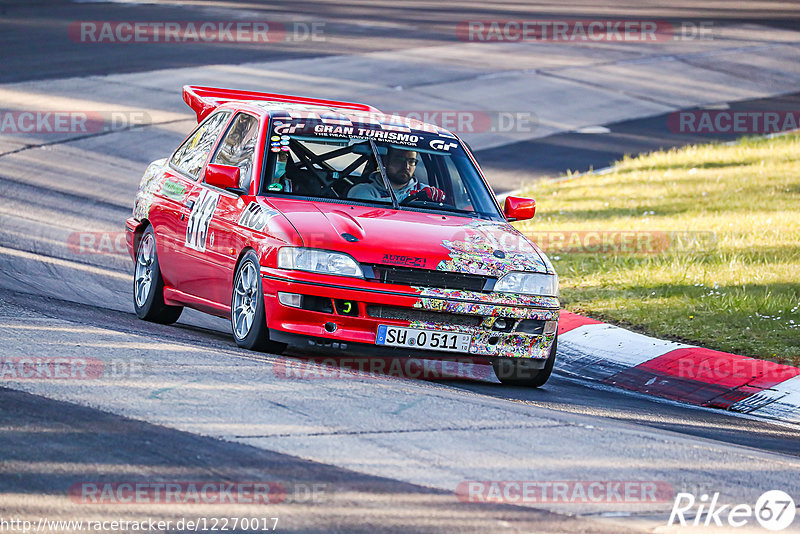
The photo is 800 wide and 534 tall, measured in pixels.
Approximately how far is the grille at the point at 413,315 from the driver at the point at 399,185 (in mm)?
1240

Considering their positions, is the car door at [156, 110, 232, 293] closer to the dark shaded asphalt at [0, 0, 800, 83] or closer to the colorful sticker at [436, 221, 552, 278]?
Result: the colorful sticker at [436, 221, 552, 278]

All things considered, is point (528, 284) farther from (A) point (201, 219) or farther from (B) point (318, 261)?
(A) point (201, 219)

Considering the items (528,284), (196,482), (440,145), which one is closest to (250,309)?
(528,284)

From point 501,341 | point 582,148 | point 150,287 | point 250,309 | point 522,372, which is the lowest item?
point 582,148

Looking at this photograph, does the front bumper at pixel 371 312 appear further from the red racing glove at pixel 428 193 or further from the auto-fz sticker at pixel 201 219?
the red racing glove at pixel 428 193

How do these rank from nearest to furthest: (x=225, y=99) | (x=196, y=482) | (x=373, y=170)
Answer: (x=196, y=482), (x=373, y=170), (x=225, y=99)

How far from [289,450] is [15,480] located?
122 centimetres

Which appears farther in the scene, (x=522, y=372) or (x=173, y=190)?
(x=173, y=190)

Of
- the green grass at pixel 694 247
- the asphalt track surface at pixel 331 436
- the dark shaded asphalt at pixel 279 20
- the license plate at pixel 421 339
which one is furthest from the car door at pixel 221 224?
the dark shaded asphalt at pixel 279 20

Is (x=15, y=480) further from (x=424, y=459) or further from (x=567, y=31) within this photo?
(x=567, y=31)

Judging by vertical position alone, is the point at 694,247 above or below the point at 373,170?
below

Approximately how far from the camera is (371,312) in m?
7.68

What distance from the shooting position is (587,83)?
25.6 metres

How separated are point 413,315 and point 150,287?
277 cm
